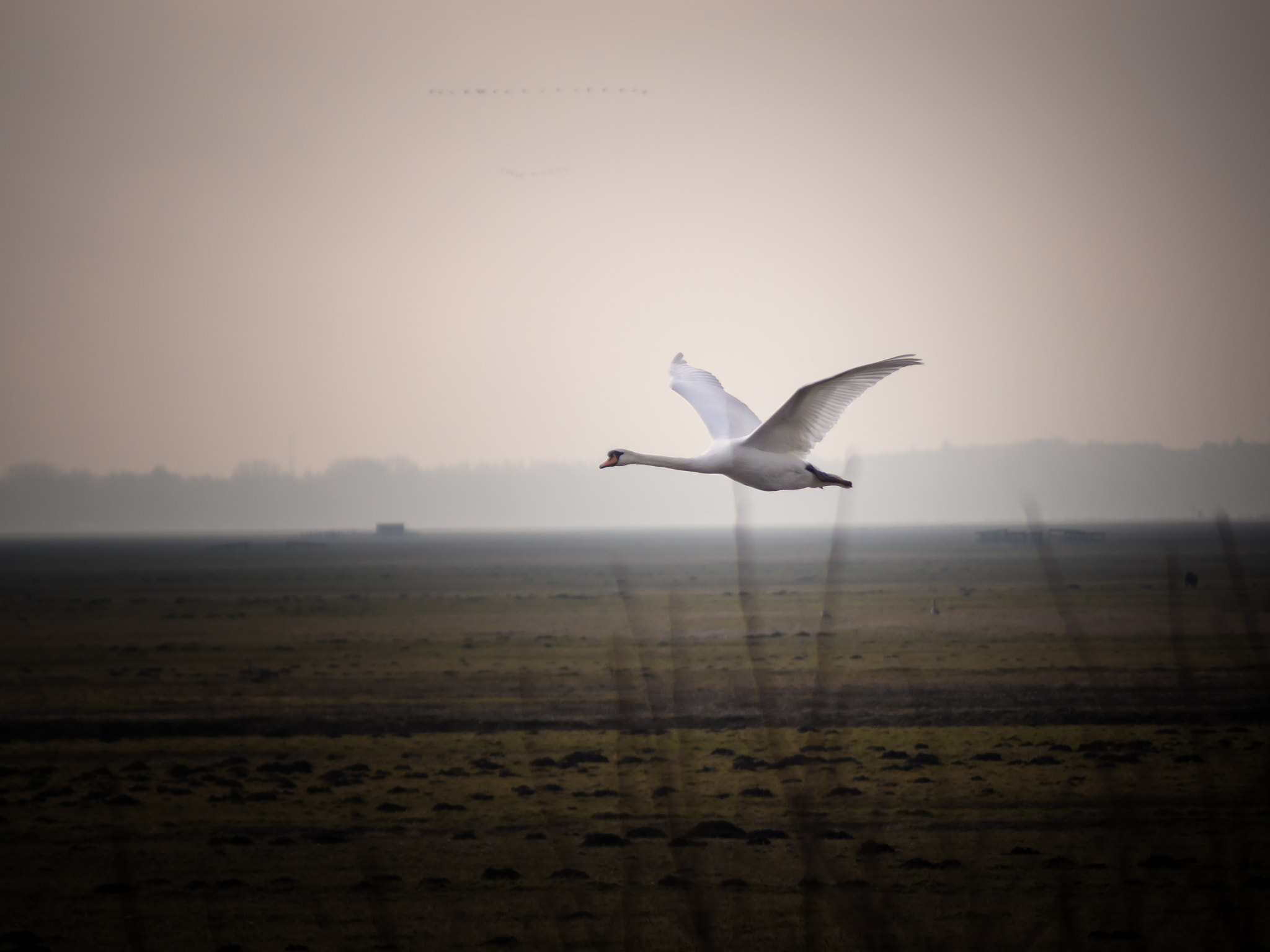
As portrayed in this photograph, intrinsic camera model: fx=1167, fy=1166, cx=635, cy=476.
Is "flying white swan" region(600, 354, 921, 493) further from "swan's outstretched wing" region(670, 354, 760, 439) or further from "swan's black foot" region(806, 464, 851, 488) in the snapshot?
"swan's outstretched wing" region(670, 354, 760, 439)

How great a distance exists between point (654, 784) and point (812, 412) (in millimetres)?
24058

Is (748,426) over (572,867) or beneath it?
over

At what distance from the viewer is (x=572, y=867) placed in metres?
24.6

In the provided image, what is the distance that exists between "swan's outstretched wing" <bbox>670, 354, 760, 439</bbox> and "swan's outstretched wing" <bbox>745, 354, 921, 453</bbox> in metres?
1.93

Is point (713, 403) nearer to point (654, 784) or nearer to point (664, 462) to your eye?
Answer: point (664, 462)

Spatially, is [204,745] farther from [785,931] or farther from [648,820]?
[785,931]

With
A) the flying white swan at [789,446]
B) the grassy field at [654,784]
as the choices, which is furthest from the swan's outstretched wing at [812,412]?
the grassy field at [654,784]

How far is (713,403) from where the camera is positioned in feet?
41.7

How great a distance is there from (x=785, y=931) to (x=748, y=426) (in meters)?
12.8

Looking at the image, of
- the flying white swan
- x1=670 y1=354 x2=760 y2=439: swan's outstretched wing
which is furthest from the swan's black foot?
x1=670 y1=354 x2=760 y2=439: swan's outstretched wing

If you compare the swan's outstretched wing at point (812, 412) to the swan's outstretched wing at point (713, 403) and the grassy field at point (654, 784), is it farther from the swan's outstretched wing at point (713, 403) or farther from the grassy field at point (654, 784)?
the swan's outstretched wing at point (713, 403)

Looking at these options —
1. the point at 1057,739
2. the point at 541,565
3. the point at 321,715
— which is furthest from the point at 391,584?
the point at 1057,739

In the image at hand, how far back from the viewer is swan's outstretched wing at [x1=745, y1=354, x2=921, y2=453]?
8570 mm

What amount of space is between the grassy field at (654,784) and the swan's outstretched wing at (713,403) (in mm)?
1671
